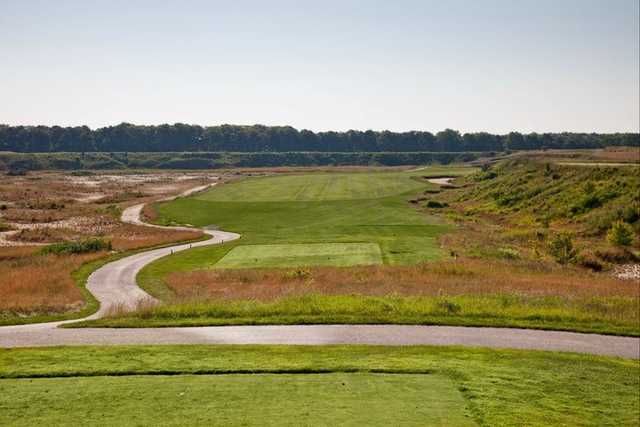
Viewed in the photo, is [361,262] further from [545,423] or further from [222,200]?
[222,200]

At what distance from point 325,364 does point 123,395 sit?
21.5 feet

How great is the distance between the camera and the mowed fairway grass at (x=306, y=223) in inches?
1889

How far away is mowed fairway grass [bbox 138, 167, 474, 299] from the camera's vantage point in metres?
48.0

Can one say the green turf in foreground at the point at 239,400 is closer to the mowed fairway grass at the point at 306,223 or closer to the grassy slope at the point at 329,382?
the grassy slope at the point at 329,382

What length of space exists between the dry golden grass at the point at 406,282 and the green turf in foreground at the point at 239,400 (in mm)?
13737

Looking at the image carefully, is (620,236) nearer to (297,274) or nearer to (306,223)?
(297,274)

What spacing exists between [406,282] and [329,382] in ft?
63.5

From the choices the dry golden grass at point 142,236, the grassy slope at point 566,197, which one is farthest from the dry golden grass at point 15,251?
the grassy slope at point 566,197

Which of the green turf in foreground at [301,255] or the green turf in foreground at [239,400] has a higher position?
the green turf in foreground at [239,400]

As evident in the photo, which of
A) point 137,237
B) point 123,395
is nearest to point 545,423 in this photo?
point 123,395

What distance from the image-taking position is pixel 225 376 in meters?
17.9

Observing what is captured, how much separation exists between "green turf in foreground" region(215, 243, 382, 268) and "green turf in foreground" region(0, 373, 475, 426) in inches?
1080

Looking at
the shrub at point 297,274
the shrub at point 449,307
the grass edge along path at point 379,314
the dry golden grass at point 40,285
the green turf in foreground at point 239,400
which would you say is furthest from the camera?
the shrub at point 297,274

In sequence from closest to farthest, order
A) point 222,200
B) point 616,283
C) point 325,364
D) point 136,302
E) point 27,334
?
point 325,364
point 27,334
point 136,302
point 616,283
point 222,200
